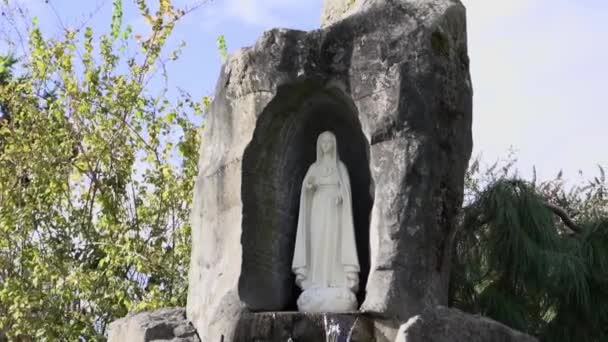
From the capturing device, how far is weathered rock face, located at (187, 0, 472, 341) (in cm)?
1055

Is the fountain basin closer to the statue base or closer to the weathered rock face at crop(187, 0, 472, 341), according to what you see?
the weathered rock face at crop(187, 0, 472, 341)

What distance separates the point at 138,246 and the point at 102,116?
1707mm

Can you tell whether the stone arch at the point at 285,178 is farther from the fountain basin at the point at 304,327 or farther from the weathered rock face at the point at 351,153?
the fountain basin at the point at 304,327

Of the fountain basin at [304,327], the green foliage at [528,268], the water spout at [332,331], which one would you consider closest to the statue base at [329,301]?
the fountain basin at [304,327]

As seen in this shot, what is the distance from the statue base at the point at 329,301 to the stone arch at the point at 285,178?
27 centimetres

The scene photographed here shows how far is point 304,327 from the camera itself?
1045cm

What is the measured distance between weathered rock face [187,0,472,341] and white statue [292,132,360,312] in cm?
22

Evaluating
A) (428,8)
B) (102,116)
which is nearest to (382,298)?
(428,8)

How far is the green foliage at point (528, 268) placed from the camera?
43.4 feet

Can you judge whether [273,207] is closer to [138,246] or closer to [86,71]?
[138,246]

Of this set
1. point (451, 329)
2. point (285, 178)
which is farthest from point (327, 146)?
point (451, 329)

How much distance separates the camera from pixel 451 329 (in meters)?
9.86

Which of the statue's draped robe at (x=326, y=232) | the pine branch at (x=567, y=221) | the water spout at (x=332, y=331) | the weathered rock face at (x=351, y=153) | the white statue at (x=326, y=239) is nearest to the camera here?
the water spout at (x=332, y=331)

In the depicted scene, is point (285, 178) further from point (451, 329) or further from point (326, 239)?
point (451, 329)
